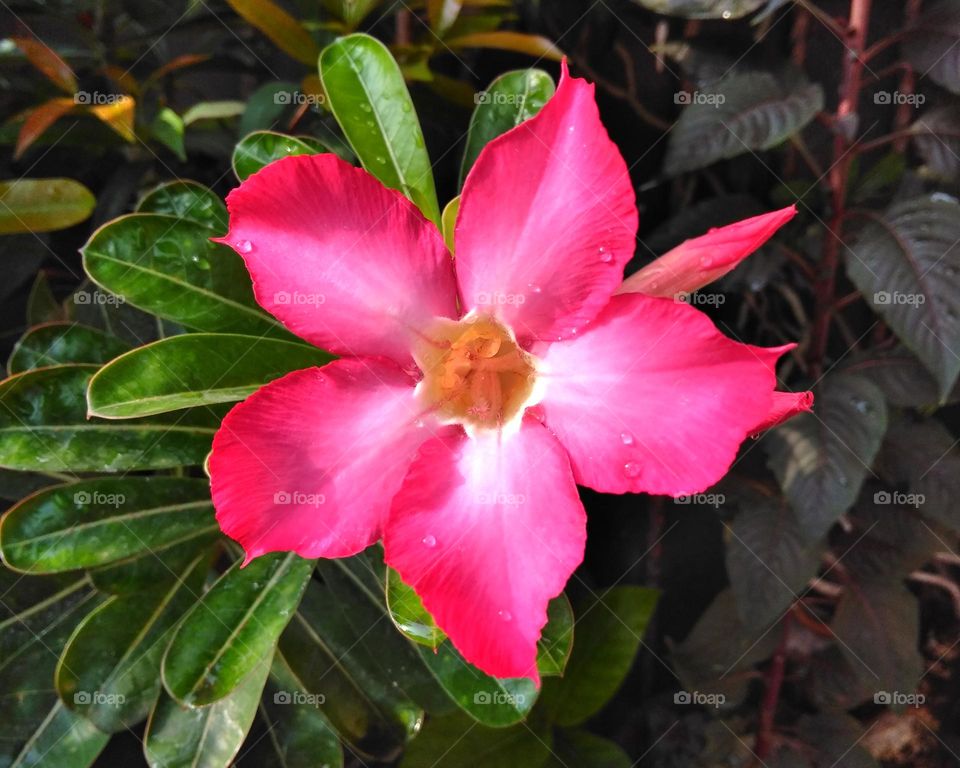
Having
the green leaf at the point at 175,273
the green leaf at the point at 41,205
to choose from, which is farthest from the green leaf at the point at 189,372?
the green leaf at the point at 41,205

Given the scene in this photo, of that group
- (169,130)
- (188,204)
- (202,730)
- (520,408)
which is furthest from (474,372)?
(169,130)

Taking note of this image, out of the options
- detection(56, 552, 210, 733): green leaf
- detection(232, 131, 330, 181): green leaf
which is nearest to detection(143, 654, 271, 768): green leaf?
detection(56, 552, 210, 733): green leaf

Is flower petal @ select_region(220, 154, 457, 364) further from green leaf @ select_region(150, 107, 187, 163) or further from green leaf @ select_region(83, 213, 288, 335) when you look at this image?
green leaf @ select_region(150, 107, 187, 163)

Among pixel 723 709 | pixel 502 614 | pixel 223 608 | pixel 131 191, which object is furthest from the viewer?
pixel 723 709

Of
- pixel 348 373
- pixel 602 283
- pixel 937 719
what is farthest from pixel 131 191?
pixel 937 719

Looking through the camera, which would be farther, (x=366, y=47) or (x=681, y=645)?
(x=681, y=645)

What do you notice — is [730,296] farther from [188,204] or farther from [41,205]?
[41,205]

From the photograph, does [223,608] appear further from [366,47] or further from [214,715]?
[366,47]

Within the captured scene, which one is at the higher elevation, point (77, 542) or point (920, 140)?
point (920, 140)
